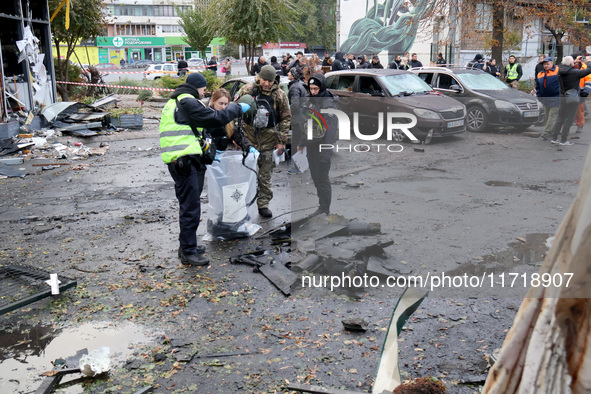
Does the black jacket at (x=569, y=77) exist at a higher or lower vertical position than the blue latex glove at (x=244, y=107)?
higher

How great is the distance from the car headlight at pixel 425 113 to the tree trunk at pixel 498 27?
39.4 ft

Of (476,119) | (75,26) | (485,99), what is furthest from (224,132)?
(75,26)

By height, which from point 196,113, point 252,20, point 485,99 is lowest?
point 485,99

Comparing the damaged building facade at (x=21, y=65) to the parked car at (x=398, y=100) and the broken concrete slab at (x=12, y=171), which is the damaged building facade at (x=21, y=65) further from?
the parked car at (x=398, y=100)

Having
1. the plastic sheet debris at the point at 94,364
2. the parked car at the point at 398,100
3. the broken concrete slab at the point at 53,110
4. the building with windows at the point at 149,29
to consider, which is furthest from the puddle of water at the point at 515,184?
the building with windows at the point at 149,29

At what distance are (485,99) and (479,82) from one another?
1.39 metres

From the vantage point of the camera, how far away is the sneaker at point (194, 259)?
585 cm

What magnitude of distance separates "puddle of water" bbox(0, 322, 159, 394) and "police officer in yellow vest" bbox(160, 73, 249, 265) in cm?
146

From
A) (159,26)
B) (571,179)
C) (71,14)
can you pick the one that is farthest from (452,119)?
(159,26)

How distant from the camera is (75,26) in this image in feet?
68.4

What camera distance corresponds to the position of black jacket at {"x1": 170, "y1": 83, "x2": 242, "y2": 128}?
18.2 ft

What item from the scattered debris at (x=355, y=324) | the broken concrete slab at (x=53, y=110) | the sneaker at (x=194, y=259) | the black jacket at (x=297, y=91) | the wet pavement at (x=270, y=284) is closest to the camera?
the wet pavement at (x=270, y=284)

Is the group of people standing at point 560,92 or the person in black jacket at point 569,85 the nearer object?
the group of people standing at point 560,92

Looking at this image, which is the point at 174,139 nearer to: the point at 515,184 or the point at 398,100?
the point at 515,184
